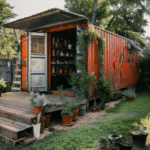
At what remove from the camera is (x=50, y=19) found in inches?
208

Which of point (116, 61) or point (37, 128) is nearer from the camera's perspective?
point (37, 128)

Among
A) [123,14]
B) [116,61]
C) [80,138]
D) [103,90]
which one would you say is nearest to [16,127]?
[80,138]

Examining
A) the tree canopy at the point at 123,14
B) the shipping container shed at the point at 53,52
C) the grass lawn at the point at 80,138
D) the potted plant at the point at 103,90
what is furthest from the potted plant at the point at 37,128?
the tree canopy at the point at 123,14

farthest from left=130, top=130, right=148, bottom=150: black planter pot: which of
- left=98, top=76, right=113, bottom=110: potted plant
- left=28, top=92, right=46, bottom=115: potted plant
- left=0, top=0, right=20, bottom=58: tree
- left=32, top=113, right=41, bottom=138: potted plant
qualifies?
left=0, top=0, right=20, bottom=58: tree

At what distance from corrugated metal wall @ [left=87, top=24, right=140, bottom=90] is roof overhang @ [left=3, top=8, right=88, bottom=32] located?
116 cm

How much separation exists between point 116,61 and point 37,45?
12.6 feet

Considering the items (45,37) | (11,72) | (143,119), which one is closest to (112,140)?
(143,119)

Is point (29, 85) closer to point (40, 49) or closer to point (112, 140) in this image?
point (40, 49)

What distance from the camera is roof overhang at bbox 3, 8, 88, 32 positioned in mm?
4517

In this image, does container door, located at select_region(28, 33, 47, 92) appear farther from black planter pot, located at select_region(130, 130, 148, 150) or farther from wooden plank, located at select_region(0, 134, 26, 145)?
black planter pot, located at select_region(130, 130, 148, 150)

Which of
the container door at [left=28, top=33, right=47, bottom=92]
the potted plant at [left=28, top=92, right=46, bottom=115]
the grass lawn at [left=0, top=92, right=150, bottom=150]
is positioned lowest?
the grass lawn at [left=0, top=92, right=150, bottom=150]

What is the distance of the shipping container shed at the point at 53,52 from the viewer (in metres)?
5.48

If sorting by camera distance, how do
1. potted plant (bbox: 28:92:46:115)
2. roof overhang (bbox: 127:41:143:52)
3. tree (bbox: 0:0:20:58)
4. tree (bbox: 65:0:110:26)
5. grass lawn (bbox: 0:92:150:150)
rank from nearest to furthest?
grass lawn (bbox: 0:92:150:150)
potted plant (bbox: 28:92:46:115)
roof overhang (bbox: 127:41:143:52)
tree (bbox: 0:0:20:58)
tree (bbox: 65:0:110:26)

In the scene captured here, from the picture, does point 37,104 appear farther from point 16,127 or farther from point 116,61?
point 116,61
